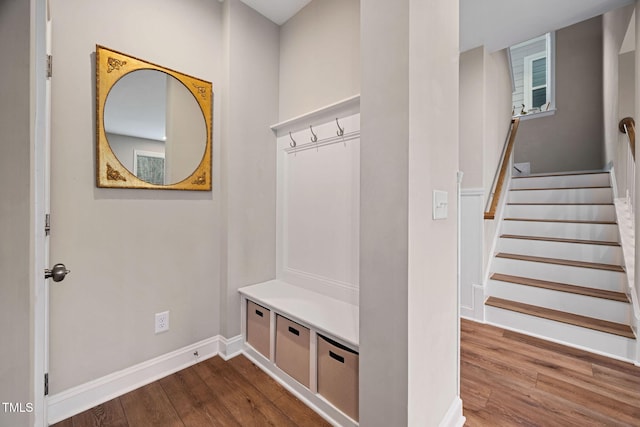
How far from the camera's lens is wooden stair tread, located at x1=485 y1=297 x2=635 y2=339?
2012 mm

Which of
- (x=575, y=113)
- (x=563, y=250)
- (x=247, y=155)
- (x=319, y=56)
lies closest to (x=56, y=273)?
(x=247, y=155)

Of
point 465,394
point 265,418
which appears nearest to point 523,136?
point 465,394

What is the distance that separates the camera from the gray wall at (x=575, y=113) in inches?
171

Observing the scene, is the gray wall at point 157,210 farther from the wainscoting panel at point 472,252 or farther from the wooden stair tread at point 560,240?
the wooden stair tread at point 560,240

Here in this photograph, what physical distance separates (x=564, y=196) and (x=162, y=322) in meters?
4.43

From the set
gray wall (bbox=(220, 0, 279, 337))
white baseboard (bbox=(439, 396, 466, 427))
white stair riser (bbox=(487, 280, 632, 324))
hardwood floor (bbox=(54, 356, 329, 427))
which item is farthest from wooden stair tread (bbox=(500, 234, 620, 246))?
hardwood floor (bbox=(54, 356, 329, 427))

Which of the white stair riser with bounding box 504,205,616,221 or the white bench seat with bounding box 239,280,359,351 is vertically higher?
the white stair riser with bounding box 504,205,616,221

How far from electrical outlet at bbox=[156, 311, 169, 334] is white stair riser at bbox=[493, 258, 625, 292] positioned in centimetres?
302

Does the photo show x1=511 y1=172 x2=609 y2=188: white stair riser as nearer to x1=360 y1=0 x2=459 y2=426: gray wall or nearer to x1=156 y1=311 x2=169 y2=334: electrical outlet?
x1=360 y1=0 x2=459 y2=426: gray wall

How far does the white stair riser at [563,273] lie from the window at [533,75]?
3666 millimetres

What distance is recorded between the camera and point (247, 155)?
211 cm

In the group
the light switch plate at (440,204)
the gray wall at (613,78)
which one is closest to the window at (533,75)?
the gray wall at (613,78)

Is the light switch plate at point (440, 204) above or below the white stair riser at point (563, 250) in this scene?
above

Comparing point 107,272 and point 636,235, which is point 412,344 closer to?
point 107,272
